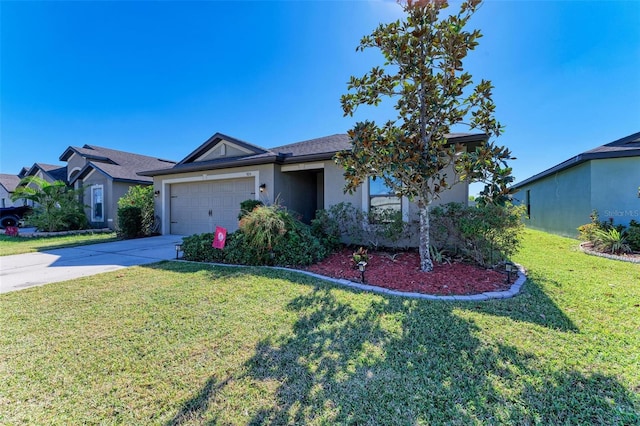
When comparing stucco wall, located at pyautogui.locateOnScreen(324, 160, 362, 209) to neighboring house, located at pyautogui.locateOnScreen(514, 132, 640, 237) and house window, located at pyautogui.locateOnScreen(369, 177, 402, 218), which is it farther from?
neighboring house, located at pyautogui.locateOnScreen(514, 132, 640, 237)

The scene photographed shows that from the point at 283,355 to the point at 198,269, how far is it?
4222 millimetres

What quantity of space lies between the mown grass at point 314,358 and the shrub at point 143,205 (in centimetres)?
785

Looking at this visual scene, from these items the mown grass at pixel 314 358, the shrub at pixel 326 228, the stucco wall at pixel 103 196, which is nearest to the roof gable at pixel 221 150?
the shrub at pixel 326 228

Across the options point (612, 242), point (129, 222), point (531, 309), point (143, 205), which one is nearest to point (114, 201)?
point (143, 205)

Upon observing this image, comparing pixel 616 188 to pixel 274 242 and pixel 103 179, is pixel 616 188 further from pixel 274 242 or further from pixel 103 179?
pixel 103 179

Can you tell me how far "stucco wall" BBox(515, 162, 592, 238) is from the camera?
33.7ft

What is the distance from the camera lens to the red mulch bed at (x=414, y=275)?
4812 mm

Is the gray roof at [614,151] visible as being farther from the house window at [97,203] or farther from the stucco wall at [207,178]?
the house window at [97,203]

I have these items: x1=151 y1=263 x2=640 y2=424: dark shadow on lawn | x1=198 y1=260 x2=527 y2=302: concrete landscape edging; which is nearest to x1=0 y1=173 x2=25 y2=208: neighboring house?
Result: x1=198 y1=260 x2=527 y2=302: concrete landscape edging

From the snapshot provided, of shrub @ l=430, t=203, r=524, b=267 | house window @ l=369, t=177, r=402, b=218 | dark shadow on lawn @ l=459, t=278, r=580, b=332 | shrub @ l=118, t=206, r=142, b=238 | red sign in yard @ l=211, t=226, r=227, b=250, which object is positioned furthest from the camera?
shrub @ l=118, t=206, r=142, b=238

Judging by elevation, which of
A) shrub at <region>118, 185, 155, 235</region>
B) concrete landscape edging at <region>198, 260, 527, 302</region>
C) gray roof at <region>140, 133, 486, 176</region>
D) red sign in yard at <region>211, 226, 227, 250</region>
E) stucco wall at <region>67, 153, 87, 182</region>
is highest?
stucco wall at <region>67, 153, 87, 182</region>

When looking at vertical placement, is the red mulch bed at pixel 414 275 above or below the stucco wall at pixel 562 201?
below

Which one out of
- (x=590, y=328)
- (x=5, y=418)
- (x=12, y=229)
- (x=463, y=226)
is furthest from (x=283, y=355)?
(x=12, y=229)

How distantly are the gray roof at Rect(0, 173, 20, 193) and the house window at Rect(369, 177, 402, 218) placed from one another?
31604 millimetres
